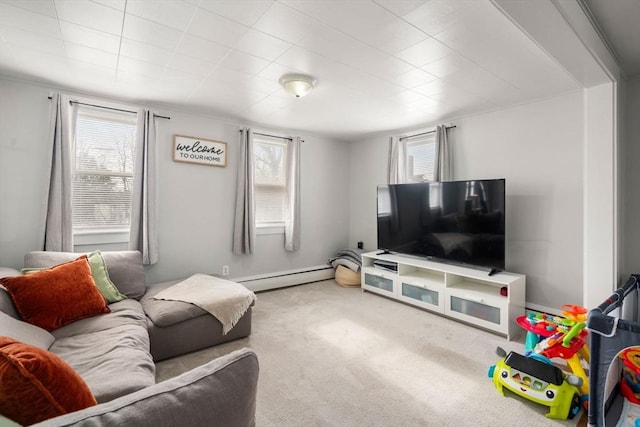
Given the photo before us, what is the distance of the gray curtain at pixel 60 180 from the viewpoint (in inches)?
108

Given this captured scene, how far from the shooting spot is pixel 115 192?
3.23 meters

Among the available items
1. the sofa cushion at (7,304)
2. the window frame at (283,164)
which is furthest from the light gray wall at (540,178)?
the sofa cushion at (7,304)

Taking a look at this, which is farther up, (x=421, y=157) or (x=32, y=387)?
(x=421, y=157)

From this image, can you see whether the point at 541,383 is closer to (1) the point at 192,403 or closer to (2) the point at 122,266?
(1) the point at 192,403

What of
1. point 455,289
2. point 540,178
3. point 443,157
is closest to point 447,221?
point 455,289

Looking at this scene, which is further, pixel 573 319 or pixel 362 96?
pixel 362 96

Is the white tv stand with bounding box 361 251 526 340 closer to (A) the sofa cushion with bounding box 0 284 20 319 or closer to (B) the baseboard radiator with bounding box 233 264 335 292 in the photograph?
(B) the baseboard radiator with bounding box 233 264 335 292

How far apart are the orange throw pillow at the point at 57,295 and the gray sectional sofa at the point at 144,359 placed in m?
0.06

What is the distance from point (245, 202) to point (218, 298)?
1631 mm

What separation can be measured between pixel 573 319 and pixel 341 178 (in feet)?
11.9

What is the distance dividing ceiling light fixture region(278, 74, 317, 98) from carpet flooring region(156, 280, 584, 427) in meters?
2.26

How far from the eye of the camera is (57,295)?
1.98 m

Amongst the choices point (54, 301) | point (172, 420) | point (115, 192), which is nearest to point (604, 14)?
point (172, 420)

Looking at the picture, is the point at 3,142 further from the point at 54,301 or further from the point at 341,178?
the point at 341,178
